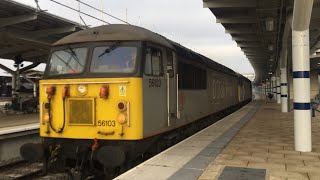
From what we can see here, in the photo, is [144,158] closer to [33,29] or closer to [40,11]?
[40,11]

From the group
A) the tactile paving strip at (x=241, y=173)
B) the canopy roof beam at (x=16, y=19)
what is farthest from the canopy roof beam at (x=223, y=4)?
the tactile paving strip at (x=241, y=173)

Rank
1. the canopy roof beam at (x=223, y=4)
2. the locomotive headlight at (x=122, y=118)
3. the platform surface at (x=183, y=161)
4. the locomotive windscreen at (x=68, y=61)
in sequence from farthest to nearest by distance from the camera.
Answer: the canopy roof beam at (x=223, y=4) < the locomotive windscreen at (x=68, y=61) < the locomotive headlight at (x=122, y=118) < the platform surface at (x=183, y=161)

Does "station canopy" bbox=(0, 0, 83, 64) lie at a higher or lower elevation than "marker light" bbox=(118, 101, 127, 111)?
higher

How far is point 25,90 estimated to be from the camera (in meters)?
43.4

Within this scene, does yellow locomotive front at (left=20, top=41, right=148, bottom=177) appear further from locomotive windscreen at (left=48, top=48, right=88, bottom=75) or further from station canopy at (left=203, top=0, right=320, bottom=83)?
station canopy at (left=203, top=0, right=320, bottom=83)

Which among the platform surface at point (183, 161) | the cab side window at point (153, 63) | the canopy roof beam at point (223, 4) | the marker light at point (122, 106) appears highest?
the canopy roof beam at point (223, 4)

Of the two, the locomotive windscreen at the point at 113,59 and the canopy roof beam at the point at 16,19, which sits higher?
the canopy roof beam at the point at 16,19

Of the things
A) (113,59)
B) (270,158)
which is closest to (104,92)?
(113,59)

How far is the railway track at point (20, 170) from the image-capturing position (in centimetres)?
995

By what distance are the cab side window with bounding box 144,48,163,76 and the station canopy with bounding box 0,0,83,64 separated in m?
10.7

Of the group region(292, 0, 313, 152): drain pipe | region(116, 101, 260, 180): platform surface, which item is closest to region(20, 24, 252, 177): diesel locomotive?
region(116, 101, 260, 180): platform surface

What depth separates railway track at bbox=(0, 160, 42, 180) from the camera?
9948 mm

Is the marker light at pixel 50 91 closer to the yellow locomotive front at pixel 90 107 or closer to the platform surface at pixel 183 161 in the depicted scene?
the yellow locomotive front at pixel 90 107

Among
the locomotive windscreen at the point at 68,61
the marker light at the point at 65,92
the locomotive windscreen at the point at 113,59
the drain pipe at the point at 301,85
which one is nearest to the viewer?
the locomotive windscreen at the point at 113,59
